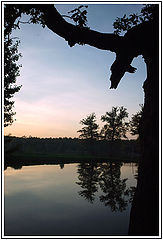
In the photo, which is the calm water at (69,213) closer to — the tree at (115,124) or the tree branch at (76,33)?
the tree branch at (76,33)

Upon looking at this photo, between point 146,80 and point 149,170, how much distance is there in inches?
84.1

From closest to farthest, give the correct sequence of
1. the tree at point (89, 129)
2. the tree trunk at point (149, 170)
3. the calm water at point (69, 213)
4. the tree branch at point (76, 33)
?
1. the tree trunk at point (149, 170)
2. the tree branch at point (76, 33)
3. the calm water at point (69, 213)
4. the tree at point (89, 129)

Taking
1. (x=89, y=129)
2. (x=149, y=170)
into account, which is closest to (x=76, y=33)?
(x=149, y=170)

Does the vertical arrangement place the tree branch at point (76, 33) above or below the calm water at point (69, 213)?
above

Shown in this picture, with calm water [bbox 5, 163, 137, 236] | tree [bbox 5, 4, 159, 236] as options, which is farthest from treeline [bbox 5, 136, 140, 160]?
tree [bbox 5, 4, 159, 236]

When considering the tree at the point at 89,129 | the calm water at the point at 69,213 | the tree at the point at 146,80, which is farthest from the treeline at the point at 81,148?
the tree at the point at 146,80

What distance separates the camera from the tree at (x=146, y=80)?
3.76m

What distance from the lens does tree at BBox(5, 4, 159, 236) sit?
12.3 feet

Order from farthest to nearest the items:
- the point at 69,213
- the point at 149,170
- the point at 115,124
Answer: the point at 115,124
the point at 69,213
the point at 149,170

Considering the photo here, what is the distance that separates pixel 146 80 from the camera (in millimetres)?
4410

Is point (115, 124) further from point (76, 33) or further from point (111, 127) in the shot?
point (76, 33)

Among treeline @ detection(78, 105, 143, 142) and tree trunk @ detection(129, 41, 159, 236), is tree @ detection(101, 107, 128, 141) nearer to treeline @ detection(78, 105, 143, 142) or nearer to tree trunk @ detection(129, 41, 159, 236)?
treeline @ detection(78, 105, 143, 142)

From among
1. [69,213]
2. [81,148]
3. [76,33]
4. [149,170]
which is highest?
[76,33]

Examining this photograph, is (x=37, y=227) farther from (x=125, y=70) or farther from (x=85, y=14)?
(x=85, y=14)
